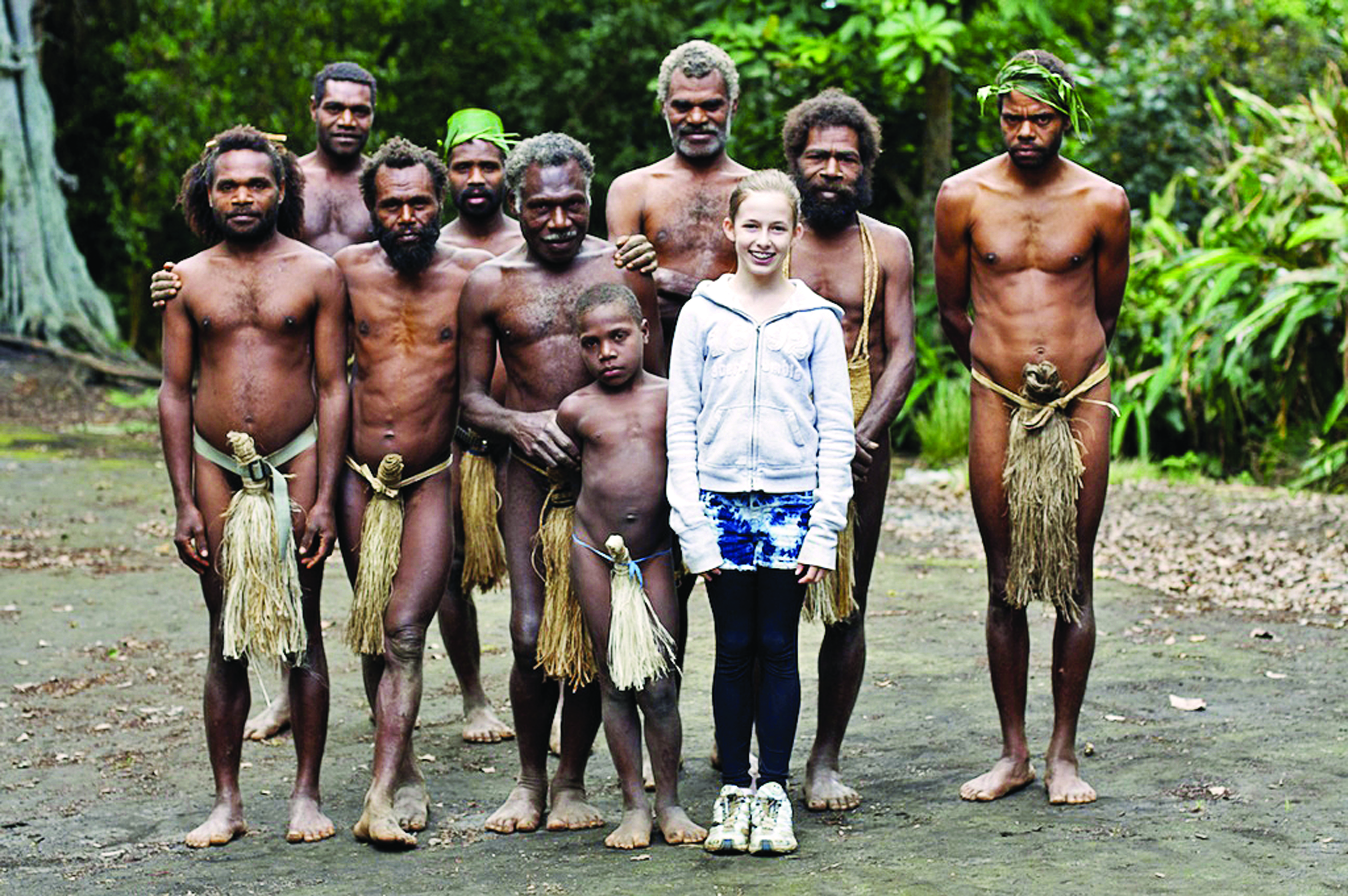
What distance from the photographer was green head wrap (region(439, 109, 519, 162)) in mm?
5254

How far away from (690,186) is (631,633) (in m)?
1.47

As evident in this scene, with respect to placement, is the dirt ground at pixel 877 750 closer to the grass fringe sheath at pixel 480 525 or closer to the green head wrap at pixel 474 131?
the grass fringe sheath at pixel 480 525

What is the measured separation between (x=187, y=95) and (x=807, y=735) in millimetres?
12468

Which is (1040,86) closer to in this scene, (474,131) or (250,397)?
(474,131)

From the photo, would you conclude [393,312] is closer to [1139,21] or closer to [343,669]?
[343,669]

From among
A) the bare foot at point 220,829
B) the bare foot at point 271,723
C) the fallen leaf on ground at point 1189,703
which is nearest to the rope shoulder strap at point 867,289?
the fallen leaf on ground at point 1189,703

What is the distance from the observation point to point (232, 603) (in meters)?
4.20

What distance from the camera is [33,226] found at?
15078 mm

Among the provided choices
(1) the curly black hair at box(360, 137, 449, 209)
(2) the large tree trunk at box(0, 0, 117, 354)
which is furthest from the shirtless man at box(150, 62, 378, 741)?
(2) the large tree trunk at box(0, 0, 117, 354)

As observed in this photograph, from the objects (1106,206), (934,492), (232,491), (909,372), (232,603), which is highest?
(1106,206)

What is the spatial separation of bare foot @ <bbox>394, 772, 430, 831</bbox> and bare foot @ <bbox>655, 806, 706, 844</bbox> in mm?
684

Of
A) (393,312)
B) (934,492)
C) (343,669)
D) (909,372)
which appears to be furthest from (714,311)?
(934,492)

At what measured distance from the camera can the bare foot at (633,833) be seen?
13.1ft

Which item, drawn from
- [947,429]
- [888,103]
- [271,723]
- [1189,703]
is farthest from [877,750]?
[888,103]
